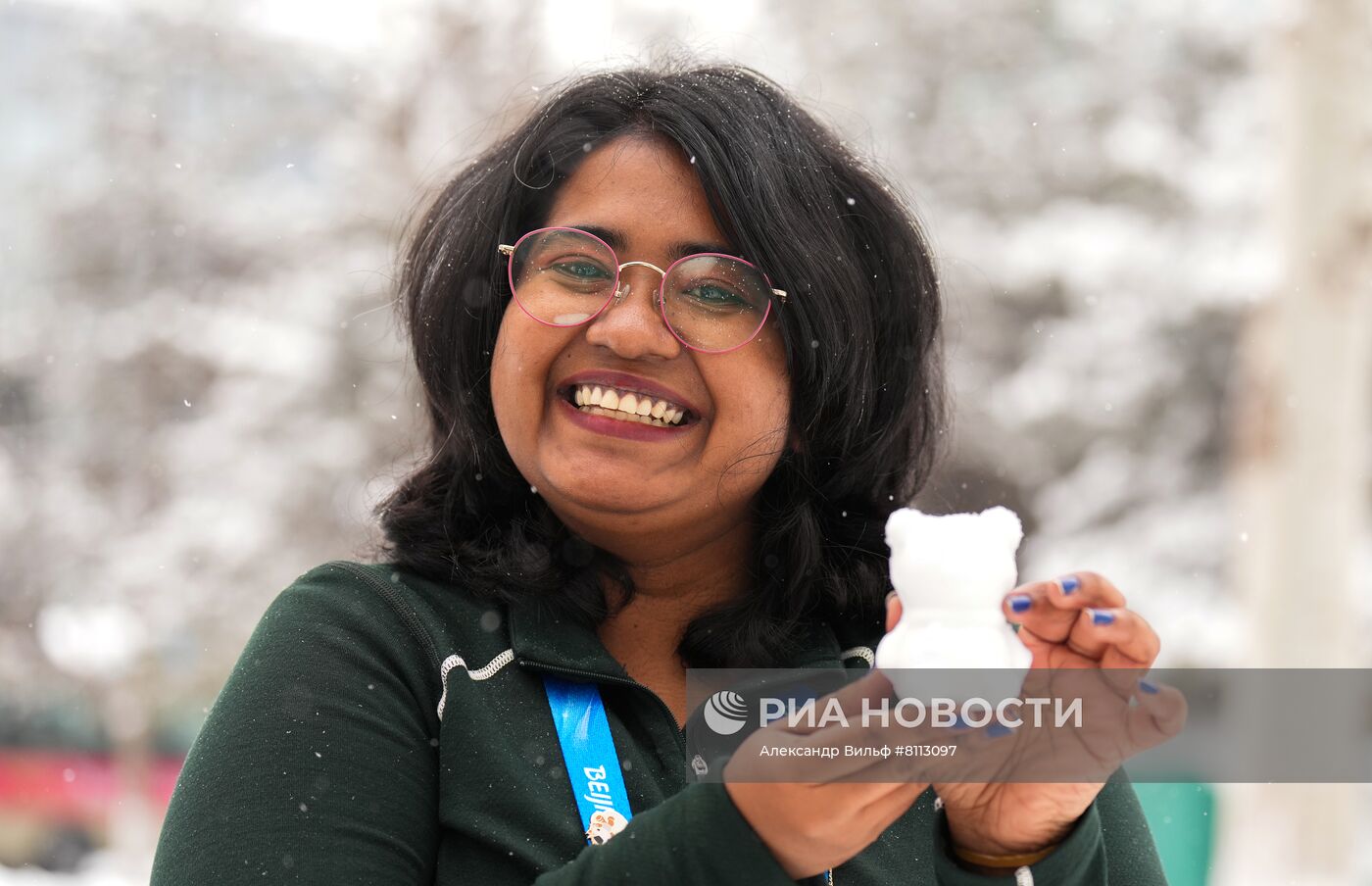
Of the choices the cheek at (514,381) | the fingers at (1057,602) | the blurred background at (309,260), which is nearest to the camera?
the fingers at (1057,602)

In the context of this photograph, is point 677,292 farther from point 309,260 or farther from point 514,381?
point 309,260

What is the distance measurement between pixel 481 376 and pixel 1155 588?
429 inches

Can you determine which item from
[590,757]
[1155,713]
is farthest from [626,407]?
[1155,713]

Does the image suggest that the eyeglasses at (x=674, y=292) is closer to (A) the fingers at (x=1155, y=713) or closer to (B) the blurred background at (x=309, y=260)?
(A) the fingers at (x=1155, y=713)

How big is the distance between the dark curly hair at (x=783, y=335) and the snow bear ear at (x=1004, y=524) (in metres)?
0.59

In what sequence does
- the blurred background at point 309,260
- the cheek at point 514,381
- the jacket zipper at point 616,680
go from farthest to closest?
1. the blurred background at point 309,260
2. the cheek at point 514,381
3. the jacket zipper at point 616,680

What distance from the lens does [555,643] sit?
76.5 inches

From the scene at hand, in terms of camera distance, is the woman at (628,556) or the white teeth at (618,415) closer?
the woman at (628,556)

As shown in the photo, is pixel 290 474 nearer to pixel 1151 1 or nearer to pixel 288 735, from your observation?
pixel 1151 1

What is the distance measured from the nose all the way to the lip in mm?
36

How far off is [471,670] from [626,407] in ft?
1.46

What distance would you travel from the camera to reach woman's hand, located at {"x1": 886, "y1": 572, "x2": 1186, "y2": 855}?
1.53 metres

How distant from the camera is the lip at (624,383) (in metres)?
1.98

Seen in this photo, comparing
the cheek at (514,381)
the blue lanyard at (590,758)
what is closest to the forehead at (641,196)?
the cheek at (514,381)
